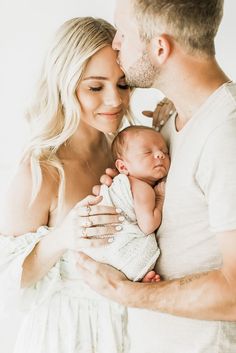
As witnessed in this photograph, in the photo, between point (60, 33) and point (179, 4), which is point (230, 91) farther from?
point (60, 33)

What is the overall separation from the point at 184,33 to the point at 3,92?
1184 millimetres

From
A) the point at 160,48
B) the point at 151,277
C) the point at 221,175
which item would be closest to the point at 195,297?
the point at 151,277

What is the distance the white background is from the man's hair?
3.26ft

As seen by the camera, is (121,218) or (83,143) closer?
(121,218)

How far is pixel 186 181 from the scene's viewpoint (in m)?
1.38

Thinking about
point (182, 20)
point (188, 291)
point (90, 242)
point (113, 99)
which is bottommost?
point (188, 291)

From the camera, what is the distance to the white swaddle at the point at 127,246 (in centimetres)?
152

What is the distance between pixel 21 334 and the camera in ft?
5.89

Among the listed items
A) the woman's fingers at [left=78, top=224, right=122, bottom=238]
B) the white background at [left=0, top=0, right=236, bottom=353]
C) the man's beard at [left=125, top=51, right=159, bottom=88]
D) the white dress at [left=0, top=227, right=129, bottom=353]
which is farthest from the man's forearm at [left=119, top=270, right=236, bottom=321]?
the white background at [left=0, top=0, right=236, bottom=353]

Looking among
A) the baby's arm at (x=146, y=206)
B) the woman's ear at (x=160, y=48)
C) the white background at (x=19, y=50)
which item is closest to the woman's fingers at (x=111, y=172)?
the baby's arm at (x=146, y=206)

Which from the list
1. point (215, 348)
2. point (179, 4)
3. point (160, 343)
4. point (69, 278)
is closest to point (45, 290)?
point (69, 278)

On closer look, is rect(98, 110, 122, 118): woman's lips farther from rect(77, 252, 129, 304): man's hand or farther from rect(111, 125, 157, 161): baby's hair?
rect(77, 252, 129, 304): man's hand

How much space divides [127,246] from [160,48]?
545 mm

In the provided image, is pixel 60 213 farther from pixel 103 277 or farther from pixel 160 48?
pixel 160 48
